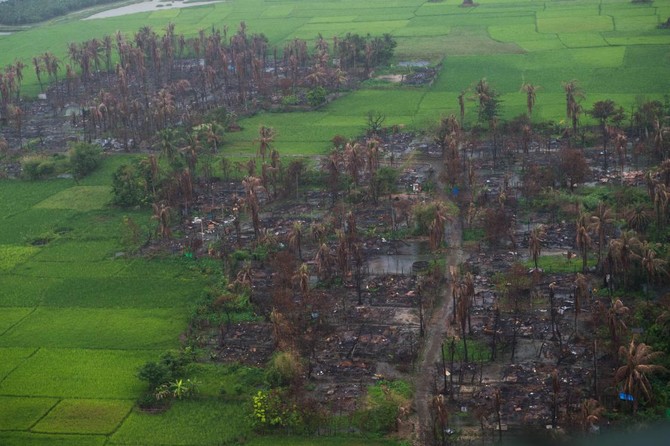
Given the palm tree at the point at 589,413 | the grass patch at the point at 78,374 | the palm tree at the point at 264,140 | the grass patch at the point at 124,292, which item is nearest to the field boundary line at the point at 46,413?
the grass patch at the point at 78,374

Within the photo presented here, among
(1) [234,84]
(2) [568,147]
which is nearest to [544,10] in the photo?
(1) [234,84]

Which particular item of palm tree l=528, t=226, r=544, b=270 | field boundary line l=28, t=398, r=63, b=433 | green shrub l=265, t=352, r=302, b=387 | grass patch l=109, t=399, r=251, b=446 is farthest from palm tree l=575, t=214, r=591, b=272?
field boundary line l=28, t=398, r=63, b=433

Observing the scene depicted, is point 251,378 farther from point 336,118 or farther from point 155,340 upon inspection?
point 336,118

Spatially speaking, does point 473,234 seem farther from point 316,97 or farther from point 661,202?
point 316,97

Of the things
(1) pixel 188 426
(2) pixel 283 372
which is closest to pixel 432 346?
(2) pixel 283 372

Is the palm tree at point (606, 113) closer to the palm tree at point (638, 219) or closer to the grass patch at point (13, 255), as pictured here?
the palm tree at point (638, 219)
